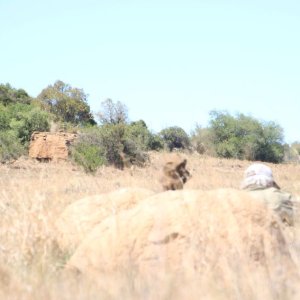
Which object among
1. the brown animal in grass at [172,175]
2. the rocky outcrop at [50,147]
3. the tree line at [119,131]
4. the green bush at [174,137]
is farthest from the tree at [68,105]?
the brown animal in grass at [172,175]

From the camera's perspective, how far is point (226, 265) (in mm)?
3289

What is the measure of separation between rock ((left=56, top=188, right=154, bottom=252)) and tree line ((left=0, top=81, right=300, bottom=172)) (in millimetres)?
15425

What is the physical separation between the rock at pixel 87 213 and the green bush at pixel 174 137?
31307 mm

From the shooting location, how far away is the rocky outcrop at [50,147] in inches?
918

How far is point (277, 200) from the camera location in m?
6.23

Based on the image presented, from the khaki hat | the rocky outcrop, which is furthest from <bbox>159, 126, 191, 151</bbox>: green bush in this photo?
the khaki hat

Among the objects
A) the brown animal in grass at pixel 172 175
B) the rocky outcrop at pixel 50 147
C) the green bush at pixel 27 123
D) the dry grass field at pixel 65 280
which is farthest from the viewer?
the green bush at pixel 27 123

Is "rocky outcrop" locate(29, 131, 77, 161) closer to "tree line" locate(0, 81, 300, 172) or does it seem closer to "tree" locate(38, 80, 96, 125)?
"tree line" locate(0, 81, 300, 172)

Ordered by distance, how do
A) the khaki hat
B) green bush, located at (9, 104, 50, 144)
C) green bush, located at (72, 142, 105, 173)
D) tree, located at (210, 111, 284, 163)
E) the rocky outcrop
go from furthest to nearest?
tree, located at (210, 111, 284, 163) → green bush, located at (9, 104, 50, 144) → the rocky outcrop → green bush, located at (72, 142, 105, 173) → the khaki hat

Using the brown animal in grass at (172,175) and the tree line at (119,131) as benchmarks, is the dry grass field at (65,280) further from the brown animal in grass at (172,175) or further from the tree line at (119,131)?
the tree line at (119,131)

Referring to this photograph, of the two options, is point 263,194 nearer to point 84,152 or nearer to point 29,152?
point 84,152

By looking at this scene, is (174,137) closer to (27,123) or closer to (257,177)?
(27,123)

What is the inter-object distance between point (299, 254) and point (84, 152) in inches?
681

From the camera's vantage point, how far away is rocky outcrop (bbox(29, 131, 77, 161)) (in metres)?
23.3
